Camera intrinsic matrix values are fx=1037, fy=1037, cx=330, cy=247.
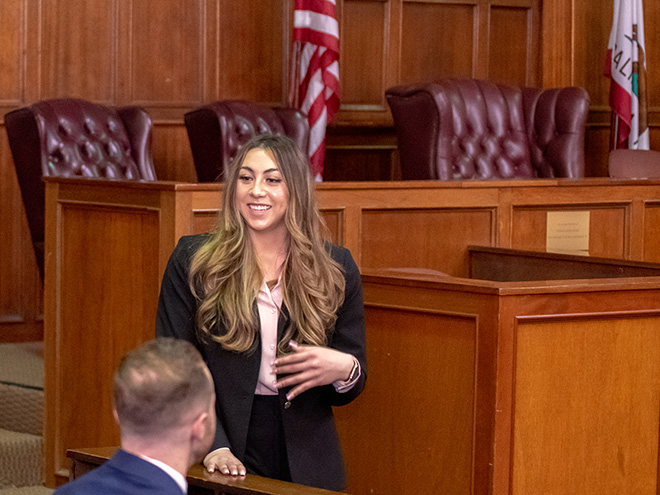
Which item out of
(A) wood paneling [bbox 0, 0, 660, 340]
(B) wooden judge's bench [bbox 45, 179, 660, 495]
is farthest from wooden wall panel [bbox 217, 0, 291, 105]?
(B) wooden judge's bench [bbox 45, 179, 660, 495]

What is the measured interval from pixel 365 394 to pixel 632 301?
0.71 metres

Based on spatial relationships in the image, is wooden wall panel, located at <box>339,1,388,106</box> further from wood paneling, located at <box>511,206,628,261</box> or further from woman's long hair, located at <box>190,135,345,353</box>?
woman's long hair, located at <box>190,135,345,353</box>

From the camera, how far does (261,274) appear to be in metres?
2.16

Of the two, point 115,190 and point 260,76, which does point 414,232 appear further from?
point 260,76

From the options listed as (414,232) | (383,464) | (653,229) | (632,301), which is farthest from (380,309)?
(653,229)

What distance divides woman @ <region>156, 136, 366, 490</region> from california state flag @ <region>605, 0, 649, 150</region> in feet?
12.6

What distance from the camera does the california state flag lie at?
563 centimetres

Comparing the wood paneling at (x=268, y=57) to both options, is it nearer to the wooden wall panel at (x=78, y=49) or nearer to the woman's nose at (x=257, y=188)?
the wooden wall panel at (x=78, y=49)

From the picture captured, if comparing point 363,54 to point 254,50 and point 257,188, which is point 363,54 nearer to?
point 254,50

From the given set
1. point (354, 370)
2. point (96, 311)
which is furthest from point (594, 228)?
point (354, 370)

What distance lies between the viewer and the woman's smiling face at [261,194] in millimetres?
2158

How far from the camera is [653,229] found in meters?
3.99

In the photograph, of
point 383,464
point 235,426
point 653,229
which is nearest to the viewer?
point 235,426

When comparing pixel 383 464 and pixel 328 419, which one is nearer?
pixel 328 419
